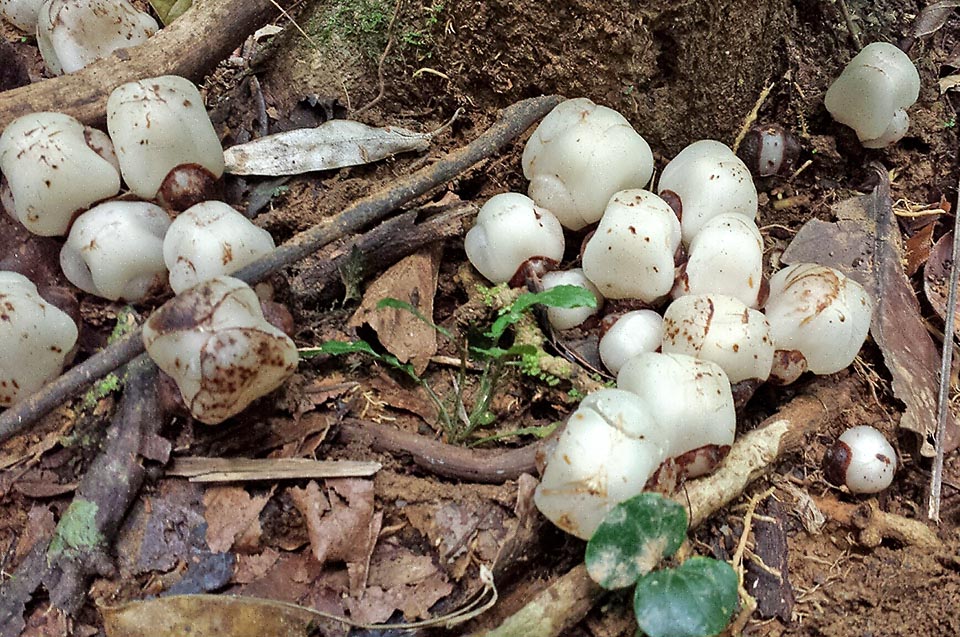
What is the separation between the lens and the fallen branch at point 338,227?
2205 mm

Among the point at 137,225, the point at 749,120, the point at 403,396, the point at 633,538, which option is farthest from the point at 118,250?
the point at 749,120

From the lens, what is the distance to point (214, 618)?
1910 millimetres

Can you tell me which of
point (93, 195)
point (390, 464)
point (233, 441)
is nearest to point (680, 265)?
point (390, 464)

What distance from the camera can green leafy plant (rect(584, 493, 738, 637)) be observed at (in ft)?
5.90

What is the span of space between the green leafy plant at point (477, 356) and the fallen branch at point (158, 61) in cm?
122

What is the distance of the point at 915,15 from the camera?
3.45 m

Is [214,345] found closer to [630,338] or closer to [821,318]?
[630,338]

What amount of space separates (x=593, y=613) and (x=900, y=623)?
85 centimetres

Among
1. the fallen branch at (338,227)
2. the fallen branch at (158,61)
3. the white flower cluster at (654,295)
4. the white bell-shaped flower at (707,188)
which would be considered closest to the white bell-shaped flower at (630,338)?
the white flower cluster at (654,295)

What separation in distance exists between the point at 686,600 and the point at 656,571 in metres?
0.10

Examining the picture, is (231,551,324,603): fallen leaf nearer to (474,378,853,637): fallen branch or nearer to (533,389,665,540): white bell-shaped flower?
(474,378,853,637): fallen branch

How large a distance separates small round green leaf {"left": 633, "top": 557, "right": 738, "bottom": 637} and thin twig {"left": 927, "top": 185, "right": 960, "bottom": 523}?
97 cm

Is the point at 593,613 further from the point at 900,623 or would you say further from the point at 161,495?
the point at 161,495

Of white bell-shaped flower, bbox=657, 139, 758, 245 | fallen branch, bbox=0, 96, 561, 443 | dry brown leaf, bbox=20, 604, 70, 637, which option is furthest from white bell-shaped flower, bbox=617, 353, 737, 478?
dry brown leaf, bbox=20, 604, 70, 637
